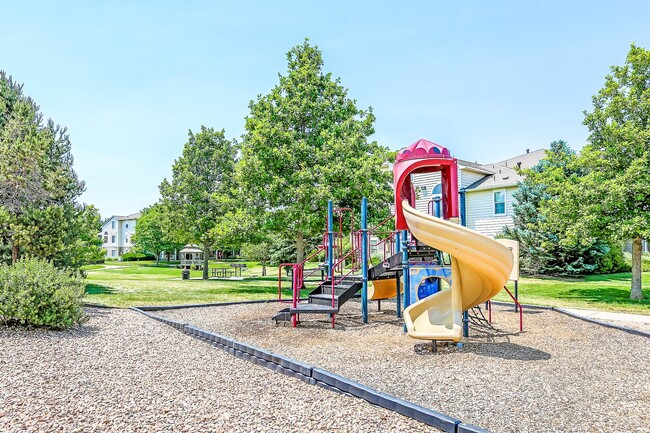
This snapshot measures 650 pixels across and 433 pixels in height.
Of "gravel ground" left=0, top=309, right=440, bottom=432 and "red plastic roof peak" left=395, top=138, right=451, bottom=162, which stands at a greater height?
"red plastic roof peak" left=395, top=138, right=451, bottom=162

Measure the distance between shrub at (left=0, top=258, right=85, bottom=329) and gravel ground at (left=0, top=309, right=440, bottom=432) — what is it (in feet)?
1.22

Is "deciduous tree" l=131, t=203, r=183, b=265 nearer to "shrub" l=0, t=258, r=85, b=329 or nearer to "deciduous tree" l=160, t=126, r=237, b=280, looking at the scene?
"deciduous tree" l=160, t=126, r=237, b=280

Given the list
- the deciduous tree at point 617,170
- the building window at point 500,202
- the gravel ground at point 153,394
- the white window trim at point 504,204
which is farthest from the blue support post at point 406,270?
the building window at point 500,202

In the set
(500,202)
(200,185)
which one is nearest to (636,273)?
(500,202)

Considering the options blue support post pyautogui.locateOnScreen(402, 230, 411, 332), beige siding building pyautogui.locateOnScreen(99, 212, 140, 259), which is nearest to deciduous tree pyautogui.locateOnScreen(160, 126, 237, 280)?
blue support post pyautogui.locateOnScreen(402, 230, 411, 332)

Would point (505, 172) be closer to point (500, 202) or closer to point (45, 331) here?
point (500, 202)

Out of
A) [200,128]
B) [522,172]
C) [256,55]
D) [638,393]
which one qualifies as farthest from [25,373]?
[200,128]

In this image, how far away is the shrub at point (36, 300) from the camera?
763cm

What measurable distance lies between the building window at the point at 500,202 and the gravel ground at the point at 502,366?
18.2 m

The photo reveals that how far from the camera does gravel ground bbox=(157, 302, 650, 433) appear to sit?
448 centimetres

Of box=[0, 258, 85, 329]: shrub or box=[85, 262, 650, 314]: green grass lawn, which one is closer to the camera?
box=[0, 258, 85, 329]: shrub

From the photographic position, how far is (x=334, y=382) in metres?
5.19

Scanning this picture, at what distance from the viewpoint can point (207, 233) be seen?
83.7ft

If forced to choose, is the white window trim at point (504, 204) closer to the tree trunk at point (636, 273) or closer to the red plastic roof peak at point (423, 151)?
the tree trunk at point (636, 273)
